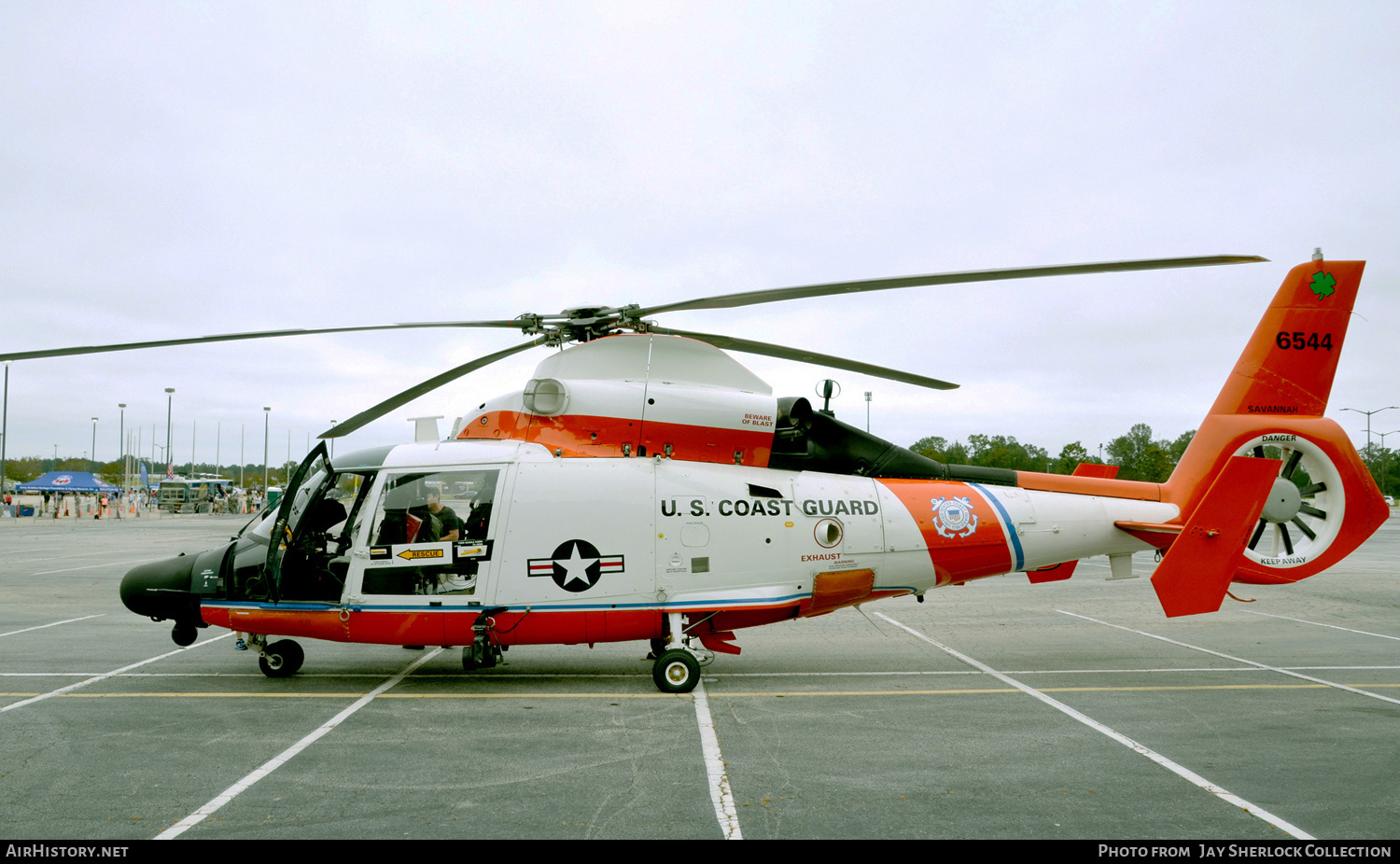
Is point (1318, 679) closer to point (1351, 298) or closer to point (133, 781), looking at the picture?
point (1351, 298)

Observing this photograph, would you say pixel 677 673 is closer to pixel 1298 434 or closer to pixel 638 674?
pixel 638 674

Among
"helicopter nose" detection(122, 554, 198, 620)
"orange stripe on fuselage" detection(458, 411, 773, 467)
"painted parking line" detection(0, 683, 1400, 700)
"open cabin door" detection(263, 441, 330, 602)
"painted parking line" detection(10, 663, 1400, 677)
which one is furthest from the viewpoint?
"painted parking line" detection(10, 663, 1400, 677)

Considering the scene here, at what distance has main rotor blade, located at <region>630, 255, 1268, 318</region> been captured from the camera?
639 cm

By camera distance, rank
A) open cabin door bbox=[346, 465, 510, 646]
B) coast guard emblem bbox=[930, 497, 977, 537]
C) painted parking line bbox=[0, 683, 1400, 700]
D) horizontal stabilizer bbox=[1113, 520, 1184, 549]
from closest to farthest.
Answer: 1. painted parking line bbox=[0, 683, 1400, 700]
2. open cabin door bbox=[346, 465, 510, 646]
3. coast guard emblem bbox=[930, 497, 977, 537]
4. horizontal stabilizer bbox=[1113, 520, 1184, 549]

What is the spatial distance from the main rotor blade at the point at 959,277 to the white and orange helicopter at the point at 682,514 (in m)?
0.19

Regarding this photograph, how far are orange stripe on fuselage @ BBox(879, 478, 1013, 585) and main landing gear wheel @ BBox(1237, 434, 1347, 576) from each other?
8.93 ft

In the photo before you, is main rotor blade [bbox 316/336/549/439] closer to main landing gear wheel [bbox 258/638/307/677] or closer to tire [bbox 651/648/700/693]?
main landing gear wheel [bbox 258/638/307/677]

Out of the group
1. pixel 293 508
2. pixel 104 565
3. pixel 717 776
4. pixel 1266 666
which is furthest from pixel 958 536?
pixel 104 565

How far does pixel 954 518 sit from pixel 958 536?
192 millimetres

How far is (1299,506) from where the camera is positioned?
906 centimetres

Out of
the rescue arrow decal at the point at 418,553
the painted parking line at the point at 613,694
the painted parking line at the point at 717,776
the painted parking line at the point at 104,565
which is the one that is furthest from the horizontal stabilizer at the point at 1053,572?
the painted parking line at the point at 104,565

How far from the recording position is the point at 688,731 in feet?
21.4

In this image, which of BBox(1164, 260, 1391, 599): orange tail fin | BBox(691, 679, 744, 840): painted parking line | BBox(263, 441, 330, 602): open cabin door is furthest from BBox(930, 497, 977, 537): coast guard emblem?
BBox(263, 441, 330, 602): open cabin door

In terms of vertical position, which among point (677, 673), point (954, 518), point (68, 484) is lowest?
point (68, 484)
